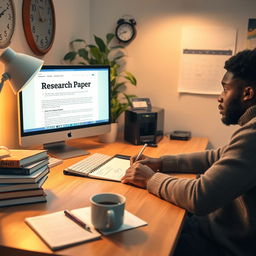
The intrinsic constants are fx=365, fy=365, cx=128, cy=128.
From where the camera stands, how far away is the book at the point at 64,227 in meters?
1.07

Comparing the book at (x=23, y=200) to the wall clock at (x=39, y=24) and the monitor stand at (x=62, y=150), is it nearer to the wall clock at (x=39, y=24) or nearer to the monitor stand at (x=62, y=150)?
the monitor stand at (x=62, y=150)

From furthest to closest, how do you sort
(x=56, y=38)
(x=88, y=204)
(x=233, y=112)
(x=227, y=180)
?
(x=56, y=38), (x=233, y=112), (x=88, y=204), (x=227, y=180)

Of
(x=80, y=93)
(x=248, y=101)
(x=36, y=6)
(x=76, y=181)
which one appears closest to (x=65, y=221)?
(x=76, y=181)

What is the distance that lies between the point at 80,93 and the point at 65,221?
3.13ft

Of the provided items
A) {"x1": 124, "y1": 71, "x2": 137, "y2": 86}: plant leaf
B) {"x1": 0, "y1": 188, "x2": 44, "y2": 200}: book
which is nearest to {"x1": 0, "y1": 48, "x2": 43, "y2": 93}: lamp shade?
{"x1": 0, "y1": 188, "x2": 44, "y2": 200}: book

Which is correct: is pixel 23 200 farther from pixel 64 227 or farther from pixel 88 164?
pixel 88 164

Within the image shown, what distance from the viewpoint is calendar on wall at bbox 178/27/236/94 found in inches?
95.2

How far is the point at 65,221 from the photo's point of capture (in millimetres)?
1184

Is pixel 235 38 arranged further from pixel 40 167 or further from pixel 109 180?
pixel 40 167

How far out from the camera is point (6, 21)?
5.57ft

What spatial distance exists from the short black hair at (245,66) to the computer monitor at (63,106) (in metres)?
0.88

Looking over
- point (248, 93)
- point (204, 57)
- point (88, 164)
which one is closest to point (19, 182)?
point (88, 164)

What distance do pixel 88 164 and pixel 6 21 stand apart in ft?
2.52

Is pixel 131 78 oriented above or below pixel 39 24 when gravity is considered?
below
